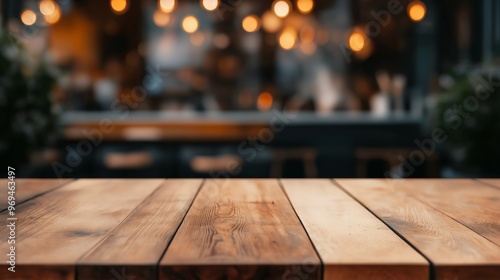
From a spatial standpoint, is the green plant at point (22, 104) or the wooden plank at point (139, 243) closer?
the wooden plank at point (139, 243)

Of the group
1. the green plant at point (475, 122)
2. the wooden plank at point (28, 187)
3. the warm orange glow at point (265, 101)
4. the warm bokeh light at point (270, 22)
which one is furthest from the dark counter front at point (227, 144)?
the wooden plank at point (28, 187)

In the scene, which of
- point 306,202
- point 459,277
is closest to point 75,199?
point 306,202

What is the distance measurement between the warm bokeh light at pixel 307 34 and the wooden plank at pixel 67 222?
541 centimetres

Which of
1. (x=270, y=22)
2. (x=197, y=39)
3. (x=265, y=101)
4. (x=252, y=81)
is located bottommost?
(x=265, y=101)

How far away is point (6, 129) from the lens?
3590 millimetres

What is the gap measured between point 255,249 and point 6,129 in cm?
302

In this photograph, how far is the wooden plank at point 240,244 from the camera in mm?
874

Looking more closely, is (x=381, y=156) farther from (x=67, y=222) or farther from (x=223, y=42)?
(x=67, y=222)

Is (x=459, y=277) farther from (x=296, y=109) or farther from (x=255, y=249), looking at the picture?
(x=296, y=109)

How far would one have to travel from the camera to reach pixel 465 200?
1.48 metres

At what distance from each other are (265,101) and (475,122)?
11.8 feet

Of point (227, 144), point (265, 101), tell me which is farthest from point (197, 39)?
point (227, 144)

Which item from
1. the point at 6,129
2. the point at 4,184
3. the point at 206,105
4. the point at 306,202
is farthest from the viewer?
the point at 206,105

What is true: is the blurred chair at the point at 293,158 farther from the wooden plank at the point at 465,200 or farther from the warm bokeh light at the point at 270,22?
the wooden plank at the point at 465,200
